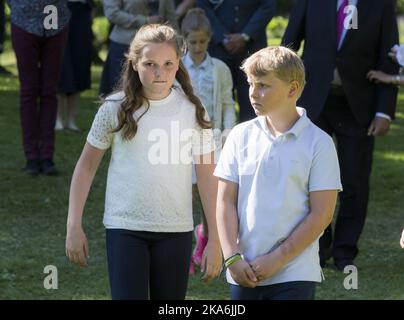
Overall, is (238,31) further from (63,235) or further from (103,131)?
(103,131)

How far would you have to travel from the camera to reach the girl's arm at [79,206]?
15.2 feet

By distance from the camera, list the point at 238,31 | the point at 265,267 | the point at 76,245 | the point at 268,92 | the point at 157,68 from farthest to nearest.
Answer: the point at 238,31
the point at 157,68
the point at 76,245
the point at 268,92
the point at 265,267

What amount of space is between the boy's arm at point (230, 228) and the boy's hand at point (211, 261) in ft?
0.92

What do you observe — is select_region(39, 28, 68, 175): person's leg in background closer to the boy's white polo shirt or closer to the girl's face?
the girl's face

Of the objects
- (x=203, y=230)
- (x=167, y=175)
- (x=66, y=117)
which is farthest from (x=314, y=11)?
(x=66, y=117)

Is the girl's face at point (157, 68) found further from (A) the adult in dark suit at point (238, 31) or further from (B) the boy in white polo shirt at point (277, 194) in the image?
(A) the adult in dark suit at point (238, 31)

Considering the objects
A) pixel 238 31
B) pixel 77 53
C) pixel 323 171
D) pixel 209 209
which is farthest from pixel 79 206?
pixel 77 53

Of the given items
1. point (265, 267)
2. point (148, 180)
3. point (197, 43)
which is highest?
point (197, 43)

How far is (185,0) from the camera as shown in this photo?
1097 centimetres

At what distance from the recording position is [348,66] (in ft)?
23.5

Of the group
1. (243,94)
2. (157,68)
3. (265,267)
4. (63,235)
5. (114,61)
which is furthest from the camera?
(114,61)

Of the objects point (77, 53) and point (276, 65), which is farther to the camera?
point (77, 53)

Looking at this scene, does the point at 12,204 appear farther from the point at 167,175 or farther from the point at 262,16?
the point at 167,175

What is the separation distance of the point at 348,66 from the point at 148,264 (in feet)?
9.64
